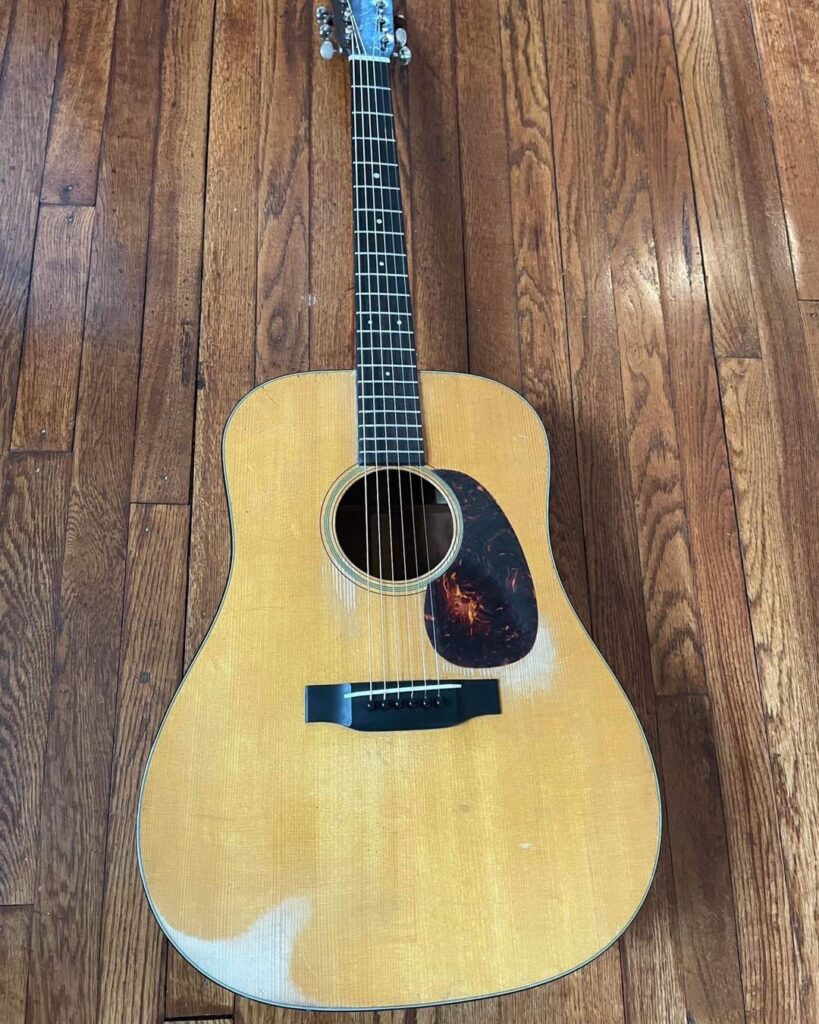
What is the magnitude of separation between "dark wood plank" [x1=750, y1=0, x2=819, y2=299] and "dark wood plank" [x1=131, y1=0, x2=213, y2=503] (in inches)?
45.2

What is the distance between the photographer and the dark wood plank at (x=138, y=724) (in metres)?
1.07

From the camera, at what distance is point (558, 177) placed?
1.50 meters

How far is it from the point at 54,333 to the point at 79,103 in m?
0.46

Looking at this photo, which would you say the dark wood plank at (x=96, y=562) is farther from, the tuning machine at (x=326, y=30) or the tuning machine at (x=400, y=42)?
Answer: the tuning machine at (x=400, y=42)

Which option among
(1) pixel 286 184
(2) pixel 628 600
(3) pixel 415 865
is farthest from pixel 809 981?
(1) pixel 286 184

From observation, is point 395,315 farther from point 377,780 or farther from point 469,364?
point 377,780

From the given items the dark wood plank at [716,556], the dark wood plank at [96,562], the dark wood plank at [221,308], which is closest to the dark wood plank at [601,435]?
the dark wood plank at [716,556]

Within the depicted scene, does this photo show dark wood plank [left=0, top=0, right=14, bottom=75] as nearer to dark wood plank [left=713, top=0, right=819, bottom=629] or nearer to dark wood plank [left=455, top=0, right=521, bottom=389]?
dark wood plank [left=455, top=0, right=521, bottom=389]

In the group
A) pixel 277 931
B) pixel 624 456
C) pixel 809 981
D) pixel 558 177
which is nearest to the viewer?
pixel 277 931

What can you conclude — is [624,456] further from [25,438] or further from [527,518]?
[25,438]

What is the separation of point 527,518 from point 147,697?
630mm

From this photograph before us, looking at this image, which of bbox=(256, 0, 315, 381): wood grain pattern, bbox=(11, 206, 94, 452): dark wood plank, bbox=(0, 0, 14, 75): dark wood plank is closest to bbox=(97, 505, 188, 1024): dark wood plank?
bbox=(11, 206, 94, 452): dark wood plank

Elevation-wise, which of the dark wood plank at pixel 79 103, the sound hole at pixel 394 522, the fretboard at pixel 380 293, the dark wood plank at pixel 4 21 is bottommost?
the sound hole at pixel 394 522

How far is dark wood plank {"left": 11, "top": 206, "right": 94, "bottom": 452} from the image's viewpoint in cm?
127
